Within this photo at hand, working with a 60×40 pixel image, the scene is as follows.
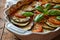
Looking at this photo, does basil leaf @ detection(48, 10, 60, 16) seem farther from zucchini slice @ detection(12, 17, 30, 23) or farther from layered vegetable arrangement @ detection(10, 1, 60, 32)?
zucchini slice @ detection(12, 17, 30, 23)

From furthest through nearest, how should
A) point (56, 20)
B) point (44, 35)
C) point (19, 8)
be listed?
point (19, 8) < point (56, 20) < point (44, 35)

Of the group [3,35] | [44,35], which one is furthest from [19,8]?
[44,35]

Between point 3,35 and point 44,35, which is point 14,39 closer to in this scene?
point 3,35

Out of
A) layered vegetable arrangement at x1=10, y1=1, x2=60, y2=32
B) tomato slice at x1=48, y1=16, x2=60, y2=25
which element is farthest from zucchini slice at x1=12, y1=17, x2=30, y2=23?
tomato slice at x1=48, y1=16, x2=60, y2=25

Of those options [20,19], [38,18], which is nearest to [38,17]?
[38,18]

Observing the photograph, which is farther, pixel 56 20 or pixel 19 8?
pixel 19 8

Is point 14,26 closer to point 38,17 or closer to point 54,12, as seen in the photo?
point 38,17

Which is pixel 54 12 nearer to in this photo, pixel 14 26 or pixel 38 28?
pixel 38 28

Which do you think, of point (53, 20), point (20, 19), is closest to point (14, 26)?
point (20, 19)

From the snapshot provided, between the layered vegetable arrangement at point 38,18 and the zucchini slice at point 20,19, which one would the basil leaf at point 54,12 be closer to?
the layered vegetable arrangement at point 38,18
